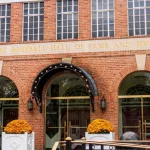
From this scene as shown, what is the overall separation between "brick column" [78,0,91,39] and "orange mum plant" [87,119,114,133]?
4108 mm

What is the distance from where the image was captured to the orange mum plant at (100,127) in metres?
17.5

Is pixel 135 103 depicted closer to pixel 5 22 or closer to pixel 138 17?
pixel 138 17

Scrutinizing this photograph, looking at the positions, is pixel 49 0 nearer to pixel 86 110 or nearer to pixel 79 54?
pixel 79 54

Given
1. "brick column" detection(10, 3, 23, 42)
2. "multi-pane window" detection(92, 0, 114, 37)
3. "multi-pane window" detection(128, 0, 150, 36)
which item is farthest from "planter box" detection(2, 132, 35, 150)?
"multi-pane window" detection(128, 0, 150, 36)

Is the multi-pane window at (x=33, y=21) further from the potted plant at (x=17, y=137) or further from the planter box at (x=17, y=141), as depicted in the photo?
the planter box at (x=17, y=141)

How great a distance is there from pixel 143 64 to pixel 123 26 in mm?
1896

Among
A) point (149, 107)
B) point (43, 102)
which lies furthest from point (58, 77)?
point (149, 107)

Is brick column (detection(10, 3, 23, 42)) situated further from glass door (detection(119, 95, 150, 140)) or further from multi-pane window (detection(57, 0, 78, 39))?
glass door (detection(119, 95, 150, 140))

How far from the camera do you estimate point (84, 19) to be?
66.0 feet

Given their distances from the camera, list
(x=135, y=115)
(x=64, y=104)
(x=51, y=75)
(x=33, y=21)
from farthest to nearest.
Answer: (x=33, y=21) → (x=64, y=104) → (x=51, y=75) → (x=135, y=115)

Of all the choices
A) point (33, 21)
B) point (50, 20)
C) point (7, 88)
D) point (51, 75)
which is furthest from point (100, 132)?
point (33, 21)

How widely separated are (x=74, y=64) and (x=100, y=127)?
11.3ft

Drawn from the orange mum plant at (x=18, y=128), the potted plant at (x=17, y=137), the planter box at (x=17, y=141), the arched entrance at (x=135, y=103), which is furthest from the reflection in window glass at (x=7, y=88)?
the arched entrance at (x=135, y=103)

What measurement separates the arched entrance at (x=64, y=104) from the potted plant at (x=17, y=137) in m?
1.86
